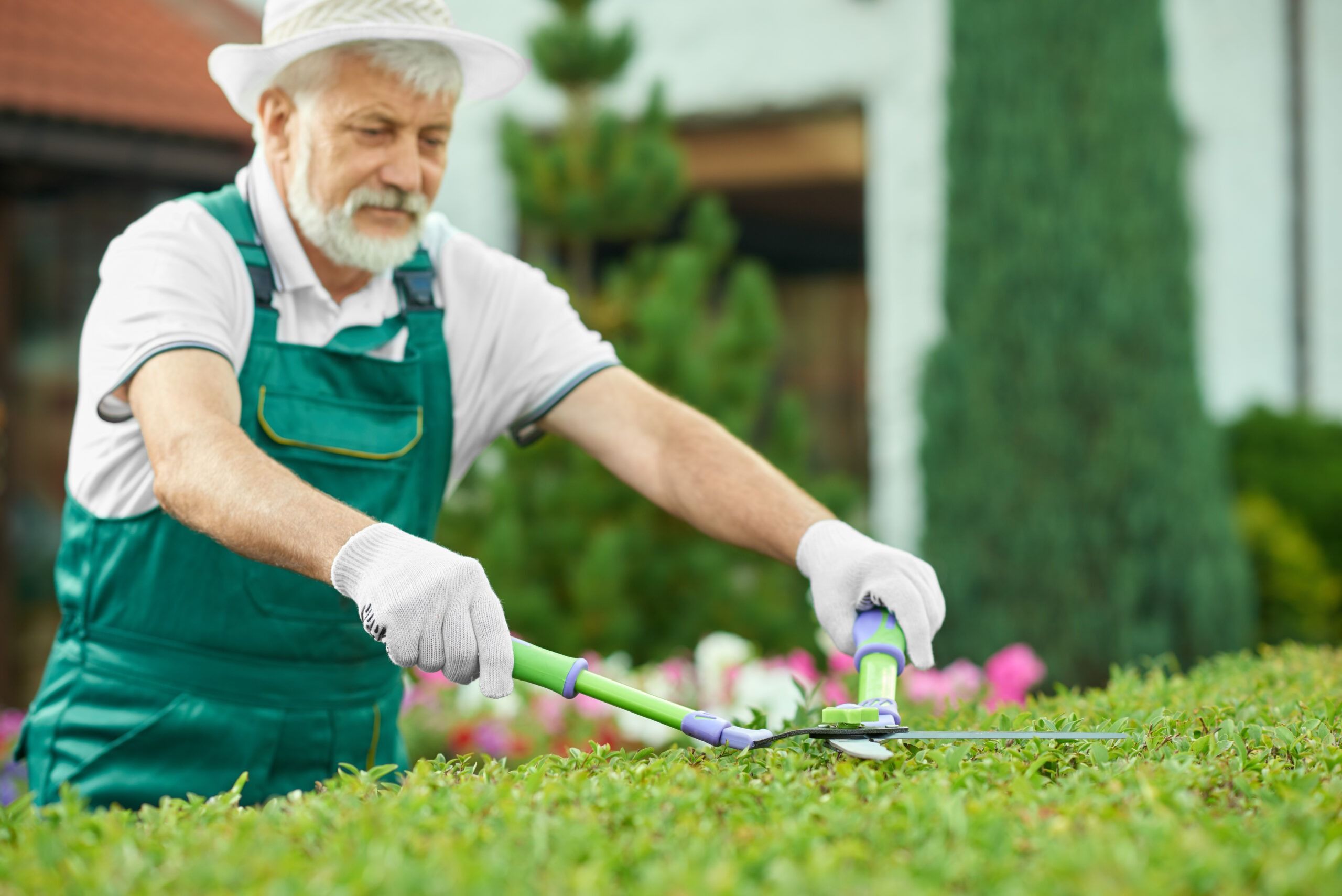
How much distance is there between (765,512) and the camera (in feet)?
7.91

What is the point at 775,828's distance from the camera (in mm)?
1355

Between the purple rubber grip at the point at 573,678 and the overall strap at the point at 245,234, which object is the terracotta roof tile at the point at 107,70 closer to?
the overall strap at the point at 245,234

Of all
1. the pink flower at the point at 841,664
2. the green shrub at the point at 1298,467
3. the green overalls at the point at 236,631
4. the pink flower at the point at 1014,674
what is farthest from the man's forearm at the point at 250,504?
the green shrub at the point at 1298,467

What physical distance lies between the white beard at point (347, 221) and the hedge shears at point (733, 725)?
94 centimetres

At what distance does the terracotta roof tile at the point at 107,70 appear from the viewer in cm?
574

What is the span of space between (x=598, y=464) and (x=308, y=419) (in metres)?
3.49

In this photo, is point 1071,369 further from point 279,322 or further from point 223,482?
point 223,482

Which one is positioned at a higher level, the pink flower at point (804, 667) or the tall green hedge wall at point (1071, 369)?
the tall green hedge wall at point (1071, 369)

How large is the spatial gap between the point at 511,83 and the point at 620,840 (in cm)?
191

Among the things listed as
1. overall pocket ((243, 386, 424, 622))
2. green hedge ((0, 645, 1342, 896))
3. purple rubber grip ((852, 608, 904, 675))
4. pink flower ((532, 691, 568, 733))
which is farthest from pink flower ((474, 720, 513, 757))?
green hedge ((0, 645, 1342, 896))

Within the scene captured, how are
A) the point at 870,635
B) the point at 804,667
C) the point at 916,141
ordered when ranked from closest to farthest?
the point at 870,635 < the point at 804,667 < the point at 916,141

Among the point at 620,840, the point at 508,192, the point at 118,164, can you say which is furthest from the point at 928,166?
the point at 620,840

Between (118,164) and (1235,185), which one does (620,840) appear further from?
(1235,185)

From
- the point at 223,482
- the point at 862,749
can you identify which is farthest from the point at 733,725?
the point at 223,482
